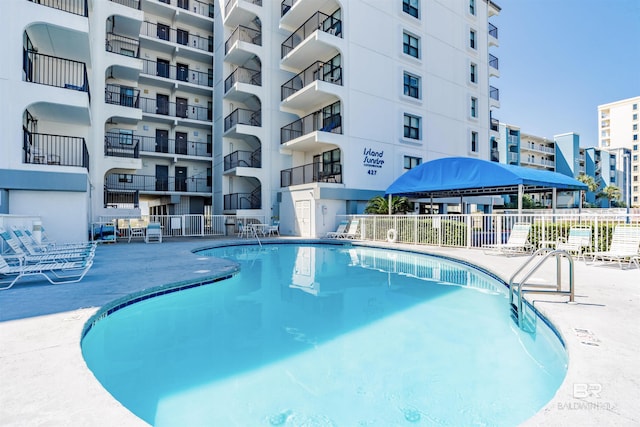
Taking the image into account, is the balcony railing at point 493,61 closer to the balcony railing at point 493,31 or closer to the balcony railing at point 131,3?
the balcony railing at point 493,31

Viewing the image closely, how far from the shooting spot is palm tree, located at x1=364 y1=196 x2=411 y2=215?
17.2 metres

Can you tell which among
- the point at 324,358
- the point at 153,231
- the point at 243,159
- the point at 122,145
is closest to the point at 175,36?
the point at 122,145

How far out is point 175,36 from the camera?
958 inches

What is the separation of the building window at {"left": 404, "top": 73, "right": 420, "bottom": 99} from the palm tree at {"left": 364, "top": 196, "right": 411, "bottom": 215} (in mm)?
8062

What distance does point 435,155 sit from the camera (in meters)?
23.2

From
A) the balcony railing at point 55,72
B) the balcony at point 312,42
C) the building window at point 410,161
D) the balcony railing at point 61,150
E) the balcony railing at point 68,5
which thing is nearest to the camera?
the balcony railing at point 55,72

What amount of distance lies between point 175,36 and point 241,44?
7.12 m

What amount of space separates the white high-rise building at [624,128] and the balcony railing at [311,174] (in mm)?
72901

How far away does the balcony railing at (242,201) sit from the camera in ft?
72.4

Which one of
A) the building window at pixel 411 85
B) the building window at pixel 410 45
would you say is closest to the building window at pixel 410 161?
the building window at pixel 411 85

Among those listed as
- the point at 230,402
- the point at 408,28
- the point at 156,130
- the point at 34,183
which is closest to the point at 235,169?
the point at 156,130

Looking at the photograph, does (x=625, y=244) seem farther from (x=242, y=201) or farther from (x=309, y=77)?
(x=242, y=201)

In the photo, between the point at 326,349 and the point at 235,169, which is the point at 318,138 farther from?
the point at 326,349

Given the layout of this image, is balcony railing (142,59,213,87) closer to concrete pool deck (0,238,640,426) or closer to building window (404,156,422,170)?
building window (404,156,422,170)
